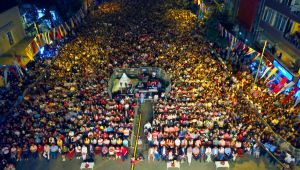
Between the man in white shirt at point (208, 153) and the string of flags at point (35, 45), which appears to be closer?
the man in white shirt at point (208, 153)

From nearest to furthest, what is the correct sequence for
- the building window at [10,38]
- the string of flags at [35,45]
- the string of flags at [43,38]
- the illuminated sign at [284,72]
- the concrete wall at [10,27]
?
the illuminated sign at [284,72]
the string of flags at [35,45]
the string of flags at [43,38]
the concrete wall at [10,27]
the building window at [10,38]

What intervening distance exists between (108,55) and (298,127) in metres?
23.1

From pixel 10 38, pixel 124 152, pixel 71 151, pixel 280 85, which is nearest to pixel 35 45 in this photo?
pixel 10 38

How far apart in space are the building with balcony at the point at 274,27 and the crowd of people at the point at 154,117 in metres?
4.72

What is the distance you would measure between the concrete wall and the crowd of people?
24.1 feet

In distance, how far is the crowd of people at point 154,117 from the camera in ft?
69.8

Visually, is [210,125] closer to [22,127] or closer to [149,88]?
[149,88]

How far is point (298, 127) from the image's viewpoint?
22.1 metres

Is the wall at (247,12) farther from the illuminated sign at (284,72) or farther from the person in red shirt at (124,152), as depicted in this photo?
the person in red shirt at (124,152)

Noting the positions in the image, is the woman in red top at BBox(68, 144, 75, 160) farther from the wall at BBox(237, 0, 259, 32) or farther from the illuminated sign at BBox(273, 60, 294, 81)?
the wall at BBox(237, 0, 259, 32)

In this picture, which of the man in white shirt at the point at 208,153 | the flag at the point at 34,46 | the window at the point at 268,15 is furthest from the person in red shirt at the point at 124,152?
the window at the point at 268,15

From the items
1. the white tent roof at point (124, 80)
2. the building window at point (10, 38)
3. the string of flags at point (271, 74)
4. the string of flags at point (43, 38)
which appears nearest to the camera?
the string of flags at point (271, 74)

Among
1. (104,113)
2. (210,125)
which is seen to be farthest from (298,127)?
(104,113)

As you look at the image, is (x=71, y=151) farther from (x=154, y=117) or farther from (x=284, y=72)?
(x=284, y=72)
